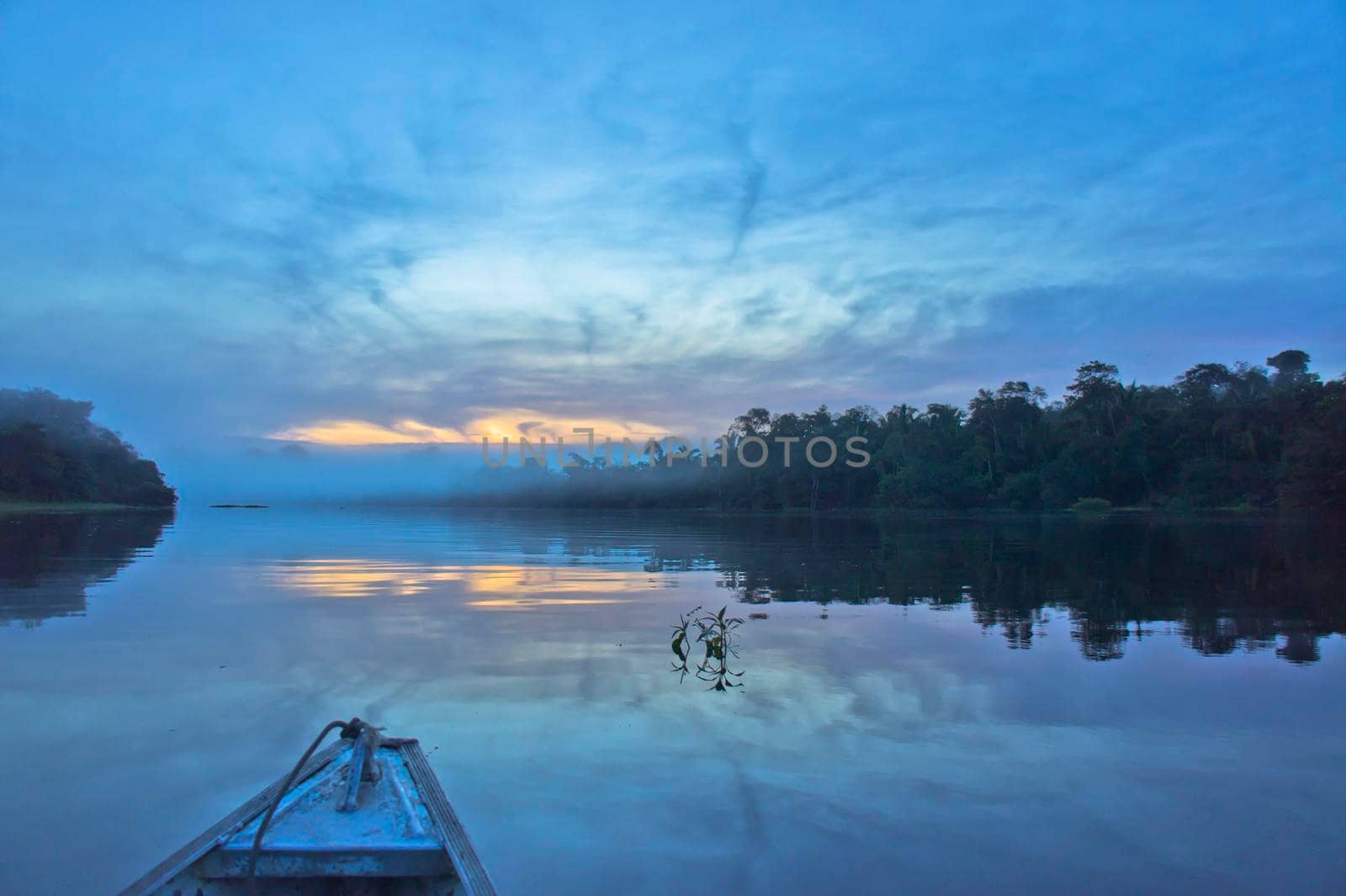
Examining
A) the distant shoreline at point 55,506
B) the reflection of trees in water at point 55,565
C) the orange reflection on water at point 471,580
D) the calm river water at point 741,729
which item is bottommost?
the calm river water at point 741,729

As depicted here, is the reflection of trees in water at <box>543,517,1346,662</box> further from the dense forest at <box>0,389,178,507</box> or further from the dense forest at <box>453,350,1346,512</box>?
the dense forest at <box>0,389,178,507</box>

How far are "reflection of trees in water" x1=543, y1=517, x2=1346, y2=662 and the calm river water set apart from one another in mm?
181

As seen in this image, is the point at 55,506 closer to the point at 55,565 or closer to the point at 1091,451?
the point at 55,565

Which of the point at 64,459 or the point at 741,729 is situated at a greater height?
the point at 64,459

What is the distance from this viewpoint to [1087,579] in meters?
17.2

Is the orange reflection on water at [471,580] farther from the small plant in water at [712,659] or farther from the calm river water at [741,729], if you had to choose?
the small plant in water at [712,659]

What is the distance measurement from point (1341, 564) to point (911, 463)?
61.7 meters

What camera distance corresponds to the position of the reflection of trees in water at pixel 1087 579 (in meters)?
11.3

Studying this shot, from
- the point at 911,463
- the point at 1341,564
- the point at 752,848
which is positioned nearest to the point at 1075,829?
the point at 752,848

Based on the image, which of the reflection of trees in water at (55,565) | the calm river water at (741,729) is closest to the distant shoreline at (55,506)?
the reflection of trees in water at (55,565)

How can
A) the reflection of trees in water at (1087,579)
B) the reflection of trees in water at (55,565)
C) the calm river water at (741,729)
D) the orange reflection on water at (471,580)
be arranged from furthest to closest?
the orange reflection on water at (471,580) < the reflection of trees in water at (55,565) < the reflection of trees in water at (1087,579) < the calm river water at (741,729)

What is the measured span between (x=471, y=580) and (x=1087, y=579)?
1313 cm

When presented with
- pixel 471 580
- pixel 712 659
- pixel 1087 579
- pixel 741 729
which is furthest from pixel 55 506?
pixel 741 729

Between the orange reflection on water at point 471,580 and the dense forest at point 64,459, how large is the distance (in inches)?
2580
